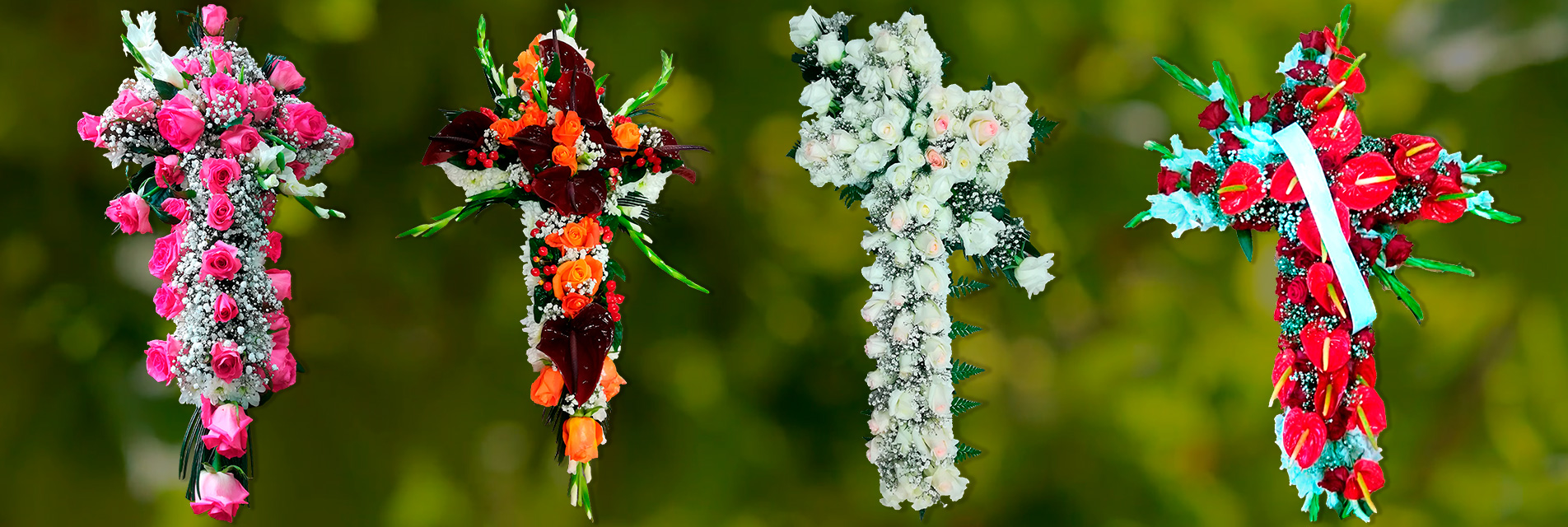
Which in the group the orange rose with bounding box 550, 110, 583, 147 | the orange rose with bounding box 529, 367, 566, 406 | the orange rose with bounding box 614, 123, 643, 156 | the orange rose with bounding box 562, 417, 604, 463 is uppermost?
the orange rose with bounding box 614, 123, 643, 156

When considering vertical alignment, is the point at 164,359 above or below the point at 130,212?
below

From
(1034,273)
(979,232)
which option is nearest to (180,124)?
(979,232)

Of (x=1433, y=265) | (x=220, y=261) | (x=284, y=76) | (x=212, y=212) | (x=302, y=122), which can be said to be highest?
(x=284, y=76)

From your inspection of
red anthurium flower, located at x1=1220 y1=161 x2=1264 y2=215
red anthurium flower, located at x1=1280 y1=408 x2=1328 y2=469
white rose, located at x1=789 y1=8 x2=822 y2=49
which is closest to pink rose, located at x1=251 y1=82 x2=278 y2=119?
white rose, located at x1=789 y1=8 x2=822 y2=49

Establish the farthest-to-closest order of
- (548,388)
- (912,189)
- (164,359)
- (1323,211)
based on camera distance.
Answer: (912,189) → (548,388) → (164,359) → (1323,211)

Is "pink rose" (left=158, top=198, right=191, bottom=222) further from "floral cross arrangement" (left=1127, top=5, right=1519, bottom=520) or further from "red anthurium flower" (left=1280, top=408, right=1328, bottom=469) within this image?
"red anthurium flower" (left=1280, top=408, right=1328, bottom=469)

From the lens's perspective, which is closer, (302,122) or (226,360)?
(226,360)

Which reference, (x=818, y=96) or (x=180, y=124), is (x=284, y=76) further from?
(x=818, y=96)

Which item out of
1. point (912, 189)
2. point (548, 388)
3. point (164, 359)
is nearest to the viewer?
point (164, 359)
